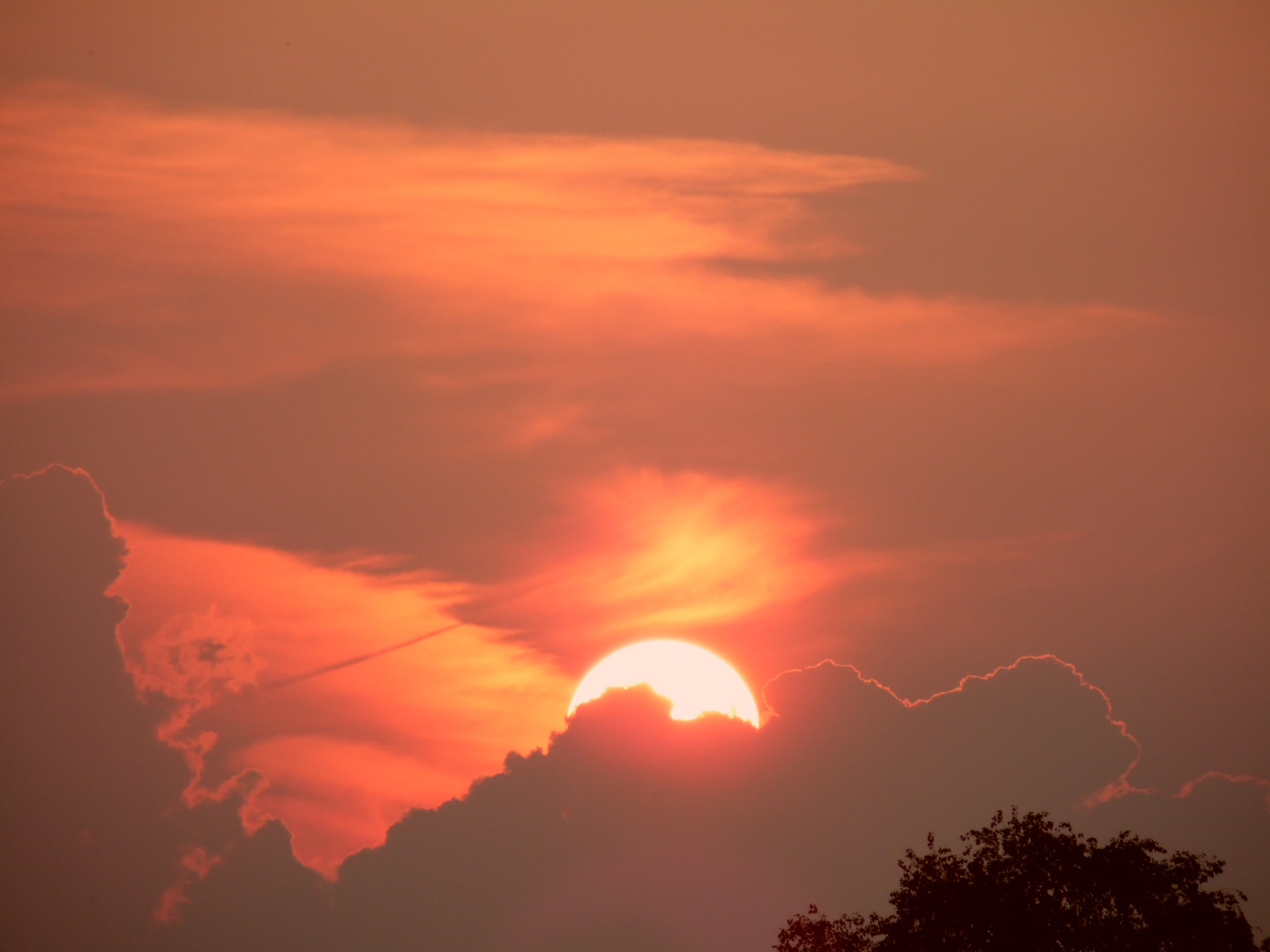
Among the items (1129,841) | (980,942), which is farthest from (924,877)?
(1129,841)

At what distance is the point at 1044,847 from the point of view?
8000 centimetres

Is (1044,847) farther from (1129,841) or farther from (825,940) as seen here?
(825,940)

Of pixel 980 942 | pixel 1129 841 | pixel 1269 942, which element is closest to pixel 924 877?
pixel 980 942

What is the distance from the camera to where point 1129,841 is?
3162 inches

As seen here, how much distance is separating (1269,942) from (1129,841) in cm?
830

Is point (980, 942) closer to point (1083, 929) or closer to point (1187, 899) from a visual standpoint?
point (1083, 929)

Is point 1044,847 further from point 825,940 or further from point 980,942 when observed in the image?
point 825,940

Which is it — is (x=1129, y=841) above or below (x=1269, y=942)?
above

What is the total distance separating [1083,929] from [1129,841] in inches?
227

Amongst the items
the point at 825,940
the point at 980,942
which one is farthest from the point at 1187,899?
the point at 825,940

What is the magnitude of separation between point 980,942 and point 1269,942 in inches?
598

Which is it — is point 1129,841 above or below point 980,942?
above

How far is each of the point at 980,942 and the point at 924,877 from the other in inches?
179

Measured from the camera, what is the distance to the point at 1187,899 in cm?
7856
